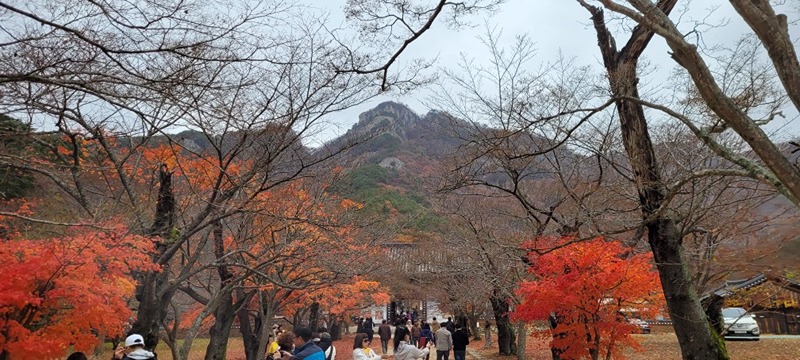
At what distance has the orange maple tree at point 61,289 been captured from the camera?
732cm

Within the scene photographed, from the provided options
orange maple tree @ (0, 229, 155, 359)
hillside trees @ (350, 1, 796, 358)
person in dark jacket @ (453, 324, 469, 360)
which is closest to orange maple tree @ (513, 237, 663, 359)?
Result: hillside trees @ (350, 1, 796, 358)

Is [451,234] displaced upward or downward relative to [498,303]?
upward

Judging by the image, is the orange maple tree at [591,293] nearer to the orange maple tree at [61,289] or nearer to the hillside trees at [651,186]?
the hillside trees at [651,186]

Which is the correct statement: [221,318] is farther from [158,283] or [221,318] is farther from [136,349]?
[136,349]

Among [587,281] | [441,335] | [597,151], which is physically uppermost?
[597,151]

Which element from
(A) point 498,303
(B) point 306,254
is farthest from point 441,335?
(A) point 498,303

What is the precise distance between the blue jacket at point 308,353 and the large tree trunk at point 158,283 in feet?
16.3

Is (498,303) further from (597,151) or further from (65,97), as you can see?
(65,97)

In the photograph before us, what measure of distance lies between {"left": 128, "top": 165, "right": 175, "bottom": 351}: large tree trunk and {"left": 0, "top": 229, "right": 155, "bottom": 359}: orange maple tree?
316 millimetres

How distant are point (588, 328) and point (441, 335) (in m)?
4.59

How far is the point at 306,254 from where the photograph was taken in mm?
11805

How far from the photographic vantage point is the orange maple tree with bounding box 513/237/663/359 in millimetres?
8492

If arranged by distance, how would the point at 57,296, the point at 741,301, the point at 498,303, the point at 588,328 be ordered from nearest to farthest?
the point at 57,296
the point at 588,328
the point at 498,303
the point at 741,301

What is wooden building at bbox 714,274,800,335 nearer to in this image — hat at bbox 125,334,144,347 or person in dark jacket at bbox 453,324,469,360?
person in dark jacket at bbox 453,324,469,360
